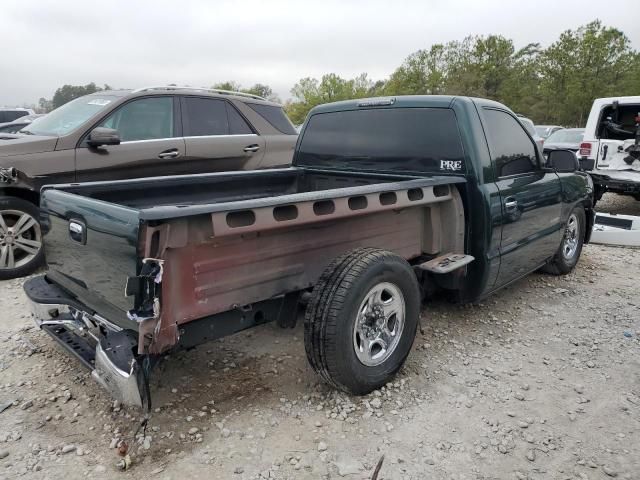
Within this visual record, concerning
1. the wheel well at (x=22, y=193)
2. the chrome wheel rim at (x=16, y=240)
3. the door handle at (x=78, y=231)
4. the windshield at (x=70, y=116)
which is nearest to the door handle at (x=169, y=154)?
the windshield at (x=70, y=116)

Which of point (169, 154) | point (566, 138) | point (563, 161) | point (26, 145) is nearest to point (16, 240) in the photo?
point (26, 145)

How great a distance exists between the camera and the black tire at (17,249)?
495 centimetres

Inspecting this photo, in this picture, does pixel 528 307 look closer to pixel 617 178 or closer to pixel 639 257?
pixel 639 257

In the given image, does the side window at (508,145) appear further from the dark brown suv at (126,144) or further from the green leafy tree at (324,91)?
the green leafy tree at (324,91)

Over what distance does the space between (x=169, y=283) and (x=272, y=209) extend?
2.00 ft

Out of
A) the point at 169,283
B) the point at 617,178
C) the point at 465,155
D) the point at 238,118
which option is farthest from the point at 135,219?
the point at 617,178

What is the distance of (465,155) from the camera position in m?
3.70

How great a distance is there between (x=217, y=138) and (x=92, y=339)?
11.6ft

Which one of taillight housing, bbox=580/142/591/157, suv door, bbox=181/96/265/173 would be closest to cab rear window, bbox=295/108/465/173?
suv door, bbox=181/96/265/173

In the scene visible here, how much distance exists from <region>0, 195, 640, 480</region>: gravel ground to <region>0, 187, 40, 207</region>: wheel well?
1454 millimetres

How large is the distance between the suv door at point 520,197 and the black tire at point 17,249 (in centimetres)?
436

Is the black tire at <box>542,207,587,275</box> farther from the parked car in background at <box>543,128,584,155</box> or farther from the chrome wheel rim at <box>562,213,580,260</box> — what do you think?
the parked car in background at <box>543,128,584,155</box>

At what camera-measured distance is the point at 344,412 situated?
9.52 ft

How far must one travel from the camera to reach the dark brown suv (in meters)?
4.99
